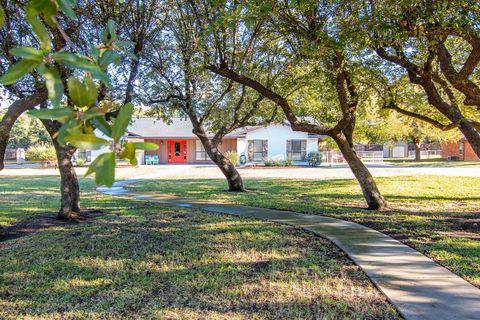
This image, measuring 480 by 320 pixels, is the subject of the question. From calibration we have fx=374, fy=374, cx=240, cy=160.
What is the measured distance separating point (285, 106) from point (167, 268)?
6463 mm

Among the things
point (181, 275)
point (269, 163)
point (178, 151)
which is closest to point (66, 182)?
point (181, 275)

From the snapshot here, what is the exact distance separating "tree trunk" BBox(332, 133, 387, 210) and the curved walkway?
7.02 ft

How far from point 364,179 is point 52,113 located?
34.8 ft

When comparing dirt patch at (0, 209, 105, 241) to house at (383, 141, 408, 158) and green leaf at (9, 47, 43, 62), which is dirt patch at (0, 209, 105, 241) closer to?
green leaf at (9, 47, 43, 62)

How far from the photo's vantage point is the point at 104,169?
958 millimetres

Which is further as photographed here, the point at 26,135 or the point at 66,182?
the point at 26,135

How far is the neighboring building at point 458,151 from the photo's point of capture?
4278cm

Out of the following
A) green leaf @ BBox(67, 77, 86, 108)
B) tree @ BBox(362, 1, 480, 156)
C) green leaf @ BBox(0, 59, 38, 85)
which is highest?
tree @ BBox(362, 1, 480, 156)

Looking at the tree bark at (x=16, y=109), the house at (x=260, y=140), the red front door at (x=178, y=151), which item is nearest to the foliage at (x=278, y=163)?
the house at (x=260, y=140)

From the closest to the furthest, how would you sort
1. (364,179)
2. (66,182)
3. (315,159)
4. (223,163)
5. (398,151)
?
(66,182) < (364,179) < (223,163) < (315,159) < (398,151)

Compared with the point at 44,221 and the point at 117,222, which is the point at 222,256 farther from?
the point at 44,221

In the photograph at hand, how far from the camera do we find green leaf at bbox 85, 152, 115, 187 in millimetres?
950

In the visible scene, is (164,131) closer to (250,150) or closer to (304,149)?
(250,150)

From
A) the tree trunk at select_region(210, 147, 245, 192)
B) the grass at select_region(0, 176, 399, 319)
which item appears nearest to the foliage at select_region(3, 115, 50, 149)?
the tree trunk at select_region(210, 147, 245, 192)
